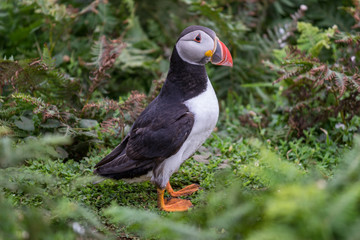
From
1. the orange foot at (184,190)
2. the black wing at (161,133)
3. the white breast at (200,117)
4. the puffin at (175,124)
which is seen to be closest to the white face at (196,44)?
the puffin at (175,124)

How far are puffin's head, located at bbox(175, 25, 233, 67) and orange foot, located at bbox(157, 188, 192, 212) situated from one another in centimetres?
122

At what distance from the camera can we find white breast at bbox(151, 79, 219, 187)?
3.67m

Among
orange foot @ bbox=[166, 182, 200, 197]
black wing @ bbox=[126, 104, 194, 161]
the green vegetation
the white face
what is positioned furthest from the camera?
orange foot @ bbox=[166, 182, 200, 197]

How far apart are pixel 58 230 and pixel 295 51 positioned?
3439 millimetres

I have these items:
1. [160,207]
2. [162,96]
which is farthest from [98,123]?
[160,207]

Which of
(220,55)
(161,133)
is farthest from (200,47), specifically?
(161,133)

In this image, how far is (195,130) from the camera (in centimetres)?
367

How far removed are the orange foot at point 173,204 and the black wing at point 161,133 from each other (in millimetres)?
346

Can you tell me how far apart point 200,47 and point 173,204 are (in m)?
1.40

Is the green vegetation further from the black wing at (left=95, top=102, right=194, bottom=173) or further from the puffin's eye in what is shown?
the puffin's eye

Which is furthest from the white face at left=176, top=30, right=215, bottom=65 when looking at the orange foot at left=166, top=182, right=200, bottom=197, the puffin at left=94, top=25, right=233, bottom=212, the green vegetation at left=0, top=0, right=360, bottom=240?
the orange foot at left=166, top=182, right=200, bottom=197

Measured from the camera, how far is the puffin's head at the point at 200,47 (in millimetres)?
3760

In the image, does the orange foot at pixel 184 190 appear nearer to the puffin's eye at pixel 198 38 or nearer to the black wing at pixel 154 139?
the black wing at pixel 154 139

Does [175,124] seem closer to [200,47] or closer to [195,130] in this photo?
[195,130]
